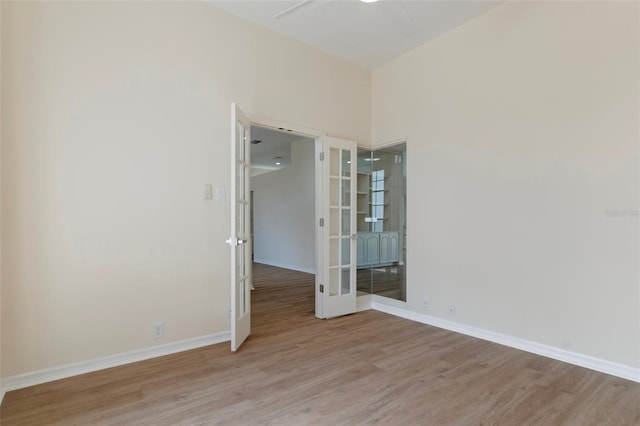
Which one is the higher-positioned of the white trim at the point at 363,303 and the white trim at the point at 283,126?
the white trim at the point at 283,126

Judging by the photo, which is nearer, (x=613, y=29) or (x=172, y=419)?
(x=172, y=419)

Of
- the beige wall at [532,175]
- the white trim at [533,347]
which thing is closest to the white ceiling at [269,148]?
the beige wall at [532,175]

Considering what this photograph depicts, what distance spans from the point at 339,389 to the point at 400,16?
3.43 m

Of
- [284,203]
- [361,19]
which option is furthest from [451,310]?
[284,203]

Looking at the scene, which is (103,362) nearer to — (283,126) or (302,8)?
(283,126)

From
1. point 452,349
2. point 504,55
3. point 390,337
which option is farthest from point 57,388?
point 504,55

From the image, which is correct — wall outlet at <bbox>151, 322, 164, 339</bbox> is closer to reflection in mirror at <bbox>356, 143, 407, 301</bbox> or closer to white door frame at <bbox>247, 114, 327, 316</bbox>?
white door frame at <bbox>247, 114, 327, 316</bbox>

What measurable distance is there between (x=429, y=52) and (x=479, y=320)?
3.02 meters

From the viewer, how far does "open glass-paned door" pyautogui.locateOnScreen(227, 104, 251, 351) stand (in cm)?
282

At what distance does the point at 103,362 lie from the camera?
100 inches

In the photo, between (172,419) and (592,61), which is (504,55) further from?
(172,419)

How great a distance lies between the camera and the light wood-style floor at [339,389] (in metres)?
1.94

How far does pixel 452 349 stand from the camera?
2.96m

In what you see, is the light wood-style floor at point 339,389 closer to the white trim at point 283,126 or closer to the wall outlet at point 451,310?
the wall outlet at point 451,310
